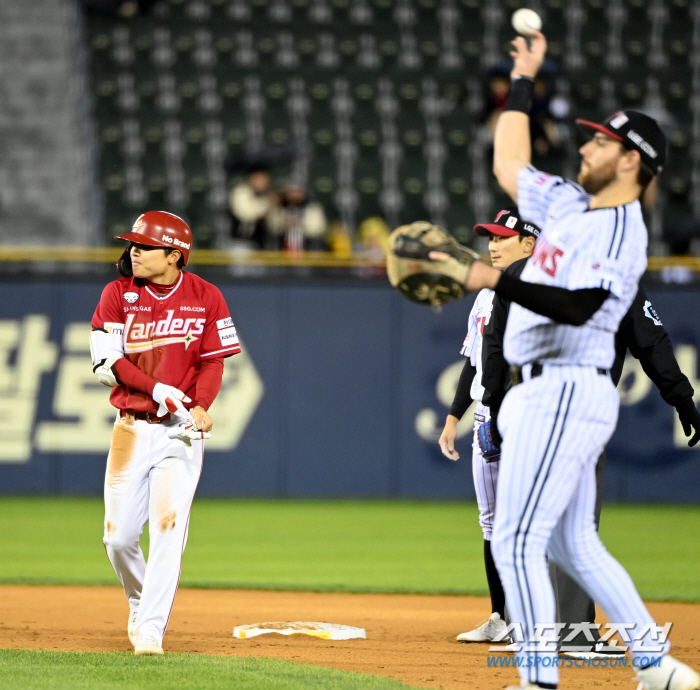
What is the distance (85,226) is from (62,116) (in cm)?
218

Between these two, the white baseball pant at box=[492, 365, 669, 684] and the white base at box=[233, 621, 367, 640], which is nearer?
the white baseball pant at box=[492, 365, 669, 684]

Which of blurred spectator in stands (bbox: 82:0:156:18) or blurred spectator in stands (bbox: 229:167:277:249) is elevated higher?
blurred spectator in stands (bbox: 82:0:156:18)

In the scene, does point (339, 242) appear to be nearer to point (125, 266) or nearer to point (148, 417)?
point (125, 266)

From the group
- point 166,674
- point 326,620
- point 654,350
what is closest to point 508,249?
point 654,350

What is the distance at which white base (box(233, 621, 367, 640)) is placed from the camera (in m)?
5.47

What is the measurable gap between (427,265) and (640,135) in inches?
31.2

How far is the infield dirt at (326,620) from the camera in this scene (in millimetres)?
4723

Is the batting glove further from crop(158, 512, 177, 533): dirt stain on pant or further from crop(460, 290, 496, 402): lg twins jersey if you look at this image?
crop(158, 512, 177, 533): dirt stain on pant

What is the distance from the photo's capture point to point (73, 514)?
10875 millimetres

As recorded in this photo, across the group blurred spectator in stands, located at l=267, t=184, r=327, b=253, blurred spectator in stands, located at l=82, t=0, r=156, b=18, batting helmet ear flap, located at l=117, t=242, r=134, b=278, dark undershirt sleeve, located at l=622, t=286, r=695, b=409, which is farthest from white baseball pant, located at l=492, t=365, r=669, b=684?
blurred spectator in stands, located at l=82, t=0, r=156, b=18

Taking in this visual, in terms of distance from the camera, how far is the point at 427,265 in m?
3.59

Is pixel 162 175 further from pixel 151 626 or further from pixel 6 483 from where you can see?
pixel 151 626

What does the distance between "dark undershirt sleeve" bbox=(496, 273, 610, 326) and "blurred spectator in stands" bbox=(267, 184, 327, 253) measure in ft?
31.8

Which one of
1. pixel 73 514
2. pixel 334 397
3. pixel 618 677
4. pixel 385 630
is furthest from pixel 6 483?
pixel 618 677
